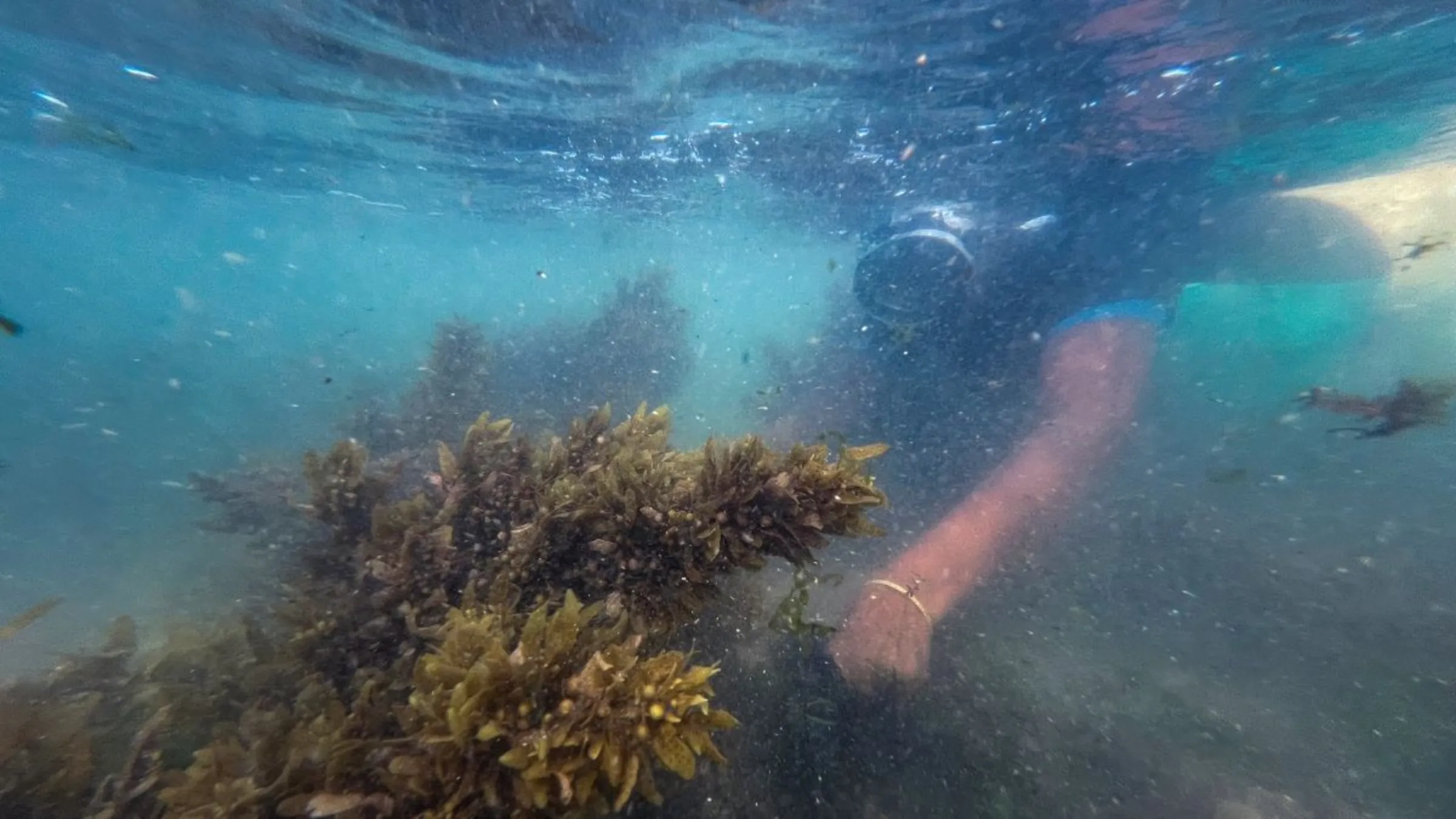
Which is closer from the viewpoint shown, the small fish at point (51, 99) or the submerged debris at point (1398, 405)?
the submerged debris at point (1398, 405)

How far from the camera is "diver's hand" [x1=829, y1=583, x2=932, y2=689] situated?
19.4 feet

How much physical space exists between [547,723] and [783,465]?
7.10ft

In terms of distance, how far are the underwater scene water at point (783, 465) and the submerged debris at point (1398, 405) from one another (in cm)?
7

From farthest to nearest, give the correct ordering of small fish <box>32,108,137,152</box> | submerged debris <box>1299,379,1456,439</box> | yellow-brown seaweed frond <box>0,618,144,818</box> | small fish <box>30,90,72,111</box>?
small fish <box>32,108,137,152</box>
small fish <box>30,90,72,111</box>
submerged debris <box>1299,379,1456,439</box>
yellow-brown seaweed frond <box>0,618,144,818</box>

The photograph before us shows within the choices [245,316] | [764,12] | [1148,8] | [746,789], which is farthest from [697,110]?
[245,316]

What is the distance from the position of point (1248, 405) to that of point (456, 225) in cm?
4798

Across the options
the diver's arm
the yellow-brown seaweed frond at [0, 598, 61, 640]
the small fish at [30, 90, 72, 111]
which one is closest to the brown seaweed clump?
the yellow-brown seaweed frond at [0, 598, 61, 640]

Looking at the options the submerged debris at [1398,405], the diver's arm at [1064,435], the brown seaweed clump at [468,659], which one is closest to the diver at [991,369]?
the diver's arm at [1064,435]

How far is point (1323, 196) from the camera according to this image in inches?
733

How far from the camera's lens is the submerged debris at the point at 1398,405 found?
1018 cm

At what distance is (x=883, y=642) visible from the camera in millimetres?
6164

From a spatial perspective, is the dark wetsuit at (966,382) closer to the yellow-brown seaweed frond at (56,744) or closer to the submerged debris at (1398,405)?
the submerged debris at (1398,405)

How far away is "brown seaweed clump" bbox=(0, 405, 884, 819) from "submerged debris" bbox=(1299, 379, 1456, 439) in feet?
36.7

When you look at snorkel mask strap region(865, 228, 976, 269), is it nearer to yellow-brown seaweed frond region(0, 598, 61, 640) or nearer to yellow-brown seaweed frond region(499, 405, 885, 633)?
yellow-brown seaweed frond region(499, 405, 885, 633)
